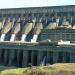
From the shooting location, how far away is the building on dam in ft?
246

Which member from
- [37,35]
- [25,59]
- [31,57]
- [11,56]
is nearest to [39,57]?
[31,57]

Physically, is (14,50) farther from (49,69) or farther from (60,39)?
(49,69)

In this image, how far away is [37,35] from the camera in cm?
9750

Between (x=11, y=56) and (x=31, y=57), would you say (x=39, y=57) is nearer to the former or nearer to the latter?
(x=31, y=57)

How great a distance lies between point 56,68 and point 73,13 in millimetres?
51303

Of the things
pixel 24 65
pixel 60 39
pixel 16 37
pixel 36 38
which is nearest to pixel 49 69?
pixel 24 65

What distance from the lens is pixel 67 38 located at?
277 feet

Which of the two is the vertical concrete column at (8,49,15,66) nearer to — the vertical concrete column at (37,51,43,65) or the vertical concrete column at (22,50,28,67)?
the vertical concrete column at (22,50,28,67)

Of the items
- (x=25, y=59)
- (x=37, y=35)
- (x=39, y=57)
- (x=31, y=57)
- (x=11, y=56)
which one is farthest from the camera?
(x=37, y=35)

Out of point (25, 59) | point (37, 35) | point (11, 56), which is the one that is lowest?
point (25, 59)

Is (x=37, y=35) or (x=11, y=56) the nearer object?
(x=11, y=56)

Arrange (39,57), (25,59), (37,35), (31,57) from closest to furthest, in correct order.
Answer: (39,57) → (31,57) → (25,59) → (37,35)

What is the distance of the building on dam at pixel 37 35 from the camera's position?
2948 inches

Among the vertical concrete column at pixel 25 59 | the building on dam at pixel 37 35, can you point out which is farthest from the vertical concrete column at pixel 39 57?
the vertical concrete column at pixel 25 59
